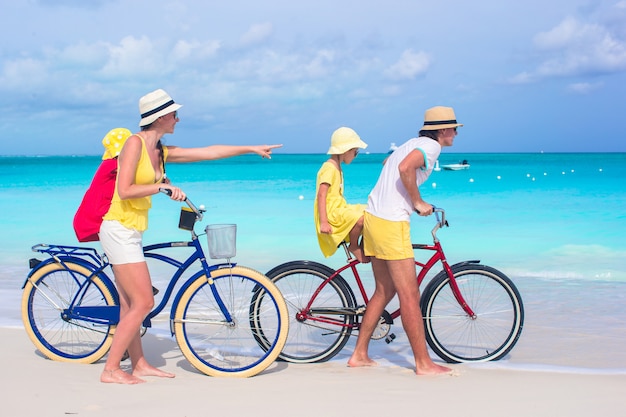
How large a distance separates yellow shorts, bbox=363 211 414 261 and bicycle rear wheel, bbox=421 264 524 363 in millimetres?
449

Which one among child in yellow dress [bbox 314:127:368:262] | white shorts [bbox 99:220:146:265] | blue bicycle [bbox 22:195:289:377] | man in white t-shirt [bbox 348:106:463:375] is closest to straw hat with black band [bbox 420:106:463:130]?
man in white t-shirt [bbox 348:106:463:375]

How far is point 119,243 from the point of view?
13.2 feet

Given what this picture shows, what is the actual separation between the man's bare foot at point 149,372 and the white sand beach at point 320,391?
2.5 inches

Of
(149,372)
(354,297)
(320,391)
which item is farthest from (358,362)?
(149,372)

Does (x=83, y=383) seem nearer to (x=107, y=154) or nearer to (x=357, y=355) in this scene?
(x=107, y=154)

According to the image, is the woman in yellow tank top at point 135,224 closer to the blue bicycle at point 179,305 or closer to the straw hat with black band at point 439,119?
the blue bicycle at point 179,305

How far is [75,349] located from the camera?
4922 millimetres

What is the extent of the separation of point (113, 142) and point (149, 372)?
144 centimetres

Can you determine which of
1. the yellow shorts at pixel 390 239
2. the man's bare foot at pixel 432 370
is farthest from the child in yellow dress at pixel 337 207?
the man's bare foot at pixel 432 370

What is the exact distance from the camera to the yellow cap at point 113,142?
172 inches

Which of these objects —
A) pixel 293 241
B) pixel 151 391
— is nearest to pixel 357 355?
Result: pixel 151 391

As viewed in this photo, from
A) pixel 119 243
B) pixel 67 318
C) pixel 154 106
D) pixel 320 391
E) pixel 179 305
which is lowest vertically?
pixel 320 391

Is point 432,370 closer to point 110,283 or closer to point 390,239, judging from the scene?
point 390,239

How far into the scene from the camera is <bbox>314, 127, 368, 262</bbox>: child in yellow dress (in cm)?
459
